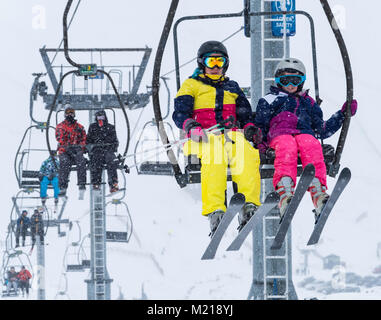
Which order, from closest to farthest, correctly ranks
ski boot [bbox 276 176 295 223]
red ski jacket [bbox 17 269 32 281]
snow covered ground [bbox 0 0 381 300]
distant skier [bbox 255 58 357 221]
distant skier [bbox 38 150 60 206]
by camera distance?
ski boot [bbox 276 176 295 223]
distant skier [bbox 255 58 357 221]
distant skier [bbox 38 150 60 206]
red ski jacket [bbox 17 269 32 281]
snow covered ground [bbox 0 0 381 300]

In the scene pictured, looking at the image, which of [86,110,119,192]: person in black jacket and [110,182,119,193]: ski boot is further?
[110,182,119,193]: ski boot

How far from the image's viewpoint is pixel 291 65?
641 cm

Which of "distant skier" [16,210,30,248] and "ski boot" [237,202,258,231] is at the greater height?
"ski boot" [237,202,258,231]

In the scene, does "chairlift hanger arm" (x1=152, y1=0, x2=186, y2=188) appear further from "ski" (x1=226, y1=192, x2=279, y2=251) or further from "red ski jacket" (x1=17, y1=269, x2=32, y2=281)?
"red ski jacket" (x1=17, y1=269, x2=32, y2=281)

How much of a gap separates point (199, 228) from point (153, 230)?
5.51 m

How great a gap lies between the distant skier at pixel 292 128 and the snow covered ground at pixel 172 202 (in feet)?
97.8

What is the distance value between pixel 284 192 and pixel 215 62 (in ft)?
3.62

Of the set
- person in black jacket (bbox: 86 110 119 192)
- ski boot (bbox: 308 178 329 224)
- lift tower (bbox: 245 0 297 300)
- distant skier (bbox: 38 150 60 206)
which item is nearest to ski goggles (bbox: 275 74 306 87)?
ski boot (bbox: 308 178 329 224)

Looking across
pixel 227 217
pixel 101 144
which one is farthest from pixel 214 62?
pixel 101 144

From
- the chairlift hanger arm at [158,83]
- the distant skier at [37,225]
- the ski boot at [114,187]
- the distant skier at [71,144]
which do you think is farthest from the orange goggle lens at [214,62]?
the distant skier at [37,225]

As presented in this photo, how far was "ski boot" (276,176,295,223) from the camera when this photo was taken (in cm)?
598

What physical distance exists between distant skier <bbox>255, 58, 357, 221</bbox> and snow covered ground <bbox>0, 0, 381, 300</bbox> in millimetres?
29818

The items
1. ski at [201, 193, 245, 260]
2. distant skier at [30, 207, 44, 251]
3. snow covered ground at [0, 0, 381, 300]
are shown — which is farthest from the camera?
snow covered ground at [0, 0, 381, 300]
